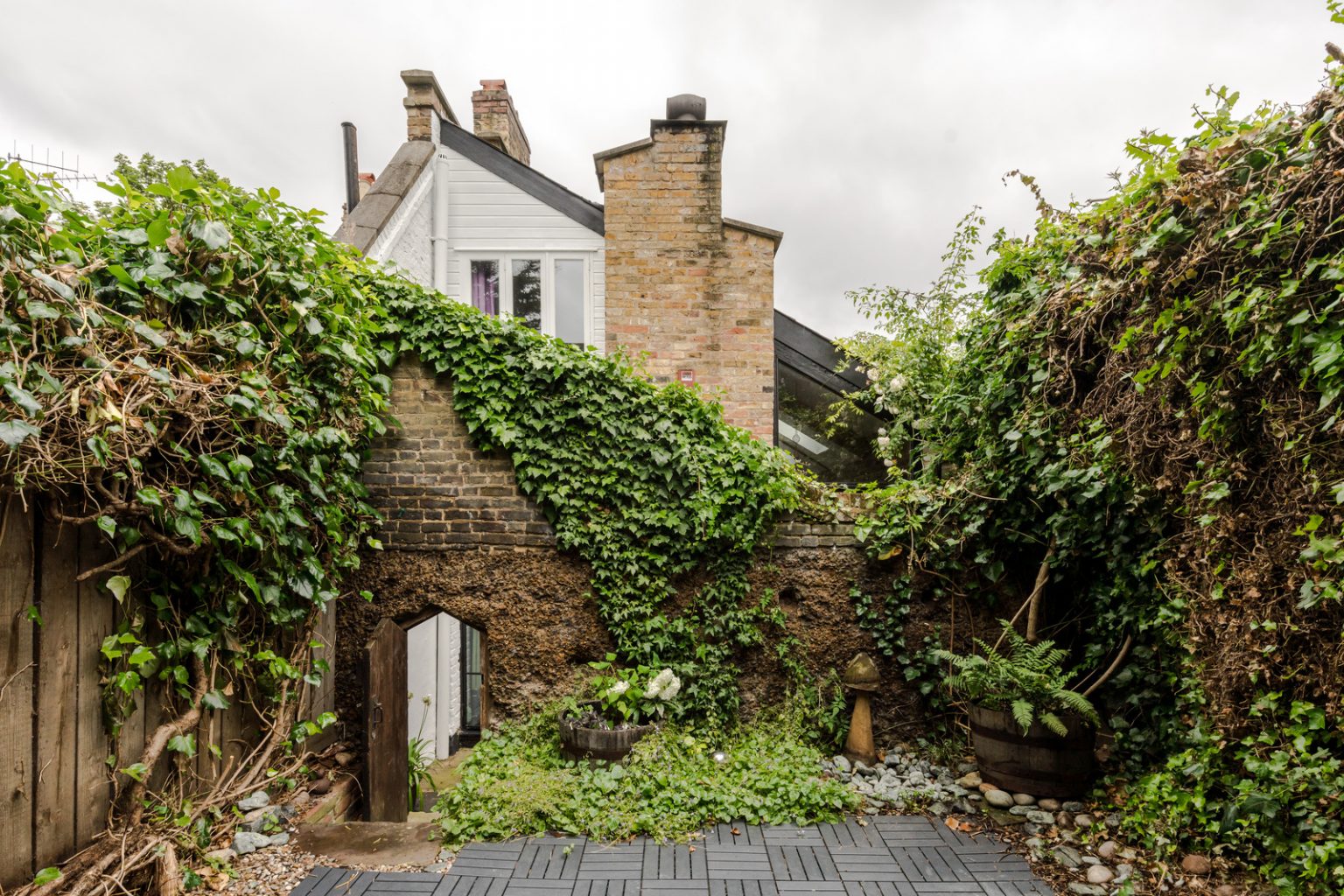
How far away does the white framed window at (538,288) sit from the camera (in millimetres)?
8859

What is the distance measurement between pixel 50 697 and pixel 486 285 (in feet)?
23.0

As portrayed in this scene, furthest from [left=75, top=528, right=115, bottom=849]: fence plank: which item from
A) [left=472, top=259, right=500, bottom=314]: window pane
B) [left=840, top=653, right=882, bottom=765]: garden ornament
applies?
[left=472, top=259, right=500, bottom=314]: window pane

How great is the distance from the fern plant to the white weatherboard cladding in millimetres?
5689

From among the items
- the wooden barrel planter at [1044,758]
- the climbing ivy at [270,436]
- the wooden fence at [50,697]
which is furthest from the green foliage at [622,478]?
the wooden fence at [50,697]

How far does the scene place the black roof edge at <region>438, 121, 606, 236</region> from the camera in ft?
29.1

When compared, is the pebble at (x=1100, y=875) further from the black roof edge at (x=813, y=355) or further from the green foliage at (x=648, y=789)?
the black roof edge at (x=813, y=355)

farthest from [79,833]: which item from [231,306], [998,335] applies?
[998,335]

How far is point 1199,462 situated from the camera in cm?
328

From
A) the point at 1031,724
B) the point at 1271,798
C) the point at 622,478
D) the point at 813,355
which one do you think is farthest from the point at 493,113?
the point at 1271,798

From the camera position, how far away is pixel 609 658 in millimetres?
5555

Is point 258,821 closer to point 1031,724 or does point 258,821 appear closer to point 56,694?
point 56,694

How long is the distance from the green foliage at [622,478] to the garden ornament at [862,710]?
0.81 metres

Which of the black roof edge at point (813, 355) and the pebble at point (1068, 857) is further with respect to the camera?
the black roof edge at point (813, 355)

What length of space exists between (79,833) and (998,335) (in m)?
6.39
